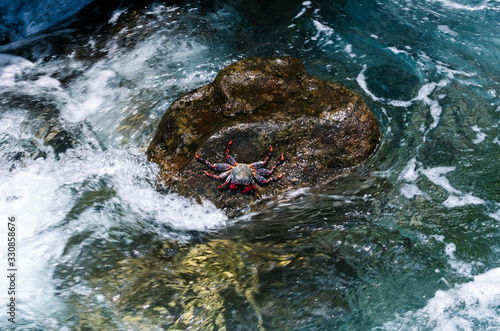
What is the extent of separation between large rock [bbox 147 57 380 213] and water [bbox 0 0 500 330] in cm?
25

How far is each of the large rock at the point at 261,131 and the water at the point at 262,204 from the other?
0.25 meters

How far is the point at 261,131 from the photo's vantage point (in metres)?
5.45

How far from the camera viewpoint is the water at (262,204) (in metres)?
4.39

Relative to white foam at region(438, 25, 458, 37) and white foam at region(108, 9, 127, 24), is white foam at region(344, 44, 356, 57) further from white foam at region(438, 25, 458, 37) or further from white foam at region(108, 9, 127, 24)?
white foam at region(108, 9, 127, 24)

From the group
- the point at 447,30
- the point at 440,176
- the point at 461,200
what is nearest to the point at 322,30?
the point at 447,30

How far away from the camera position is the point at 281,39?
27.4ft

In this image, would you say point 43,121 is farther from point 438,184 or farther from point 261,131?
point 438,184

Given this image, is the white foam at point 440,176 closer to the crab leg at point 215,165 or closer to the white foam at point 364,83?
the white foam at point 364,83

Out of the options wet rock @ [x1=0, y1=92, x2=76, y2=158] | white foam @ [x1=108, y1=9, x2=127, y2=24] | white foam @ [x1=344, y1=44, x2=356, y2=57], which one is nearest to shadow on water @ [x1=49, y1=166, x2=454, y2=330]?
wet rock @ [x1=0, y1=92, x2=76, y2=158]

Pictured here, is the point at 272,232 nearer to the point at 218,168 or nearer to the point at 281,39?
the point at 218,168

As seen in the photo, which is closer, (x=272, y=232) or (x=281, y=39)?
(x=272, y=232)

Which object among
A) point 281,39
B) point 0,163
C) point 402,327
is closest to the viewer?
point 402,327

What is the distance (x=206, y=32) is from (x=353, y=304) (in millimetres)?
6456

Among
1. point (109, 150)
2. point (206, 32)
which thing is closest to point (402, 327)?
point (109, 150)
